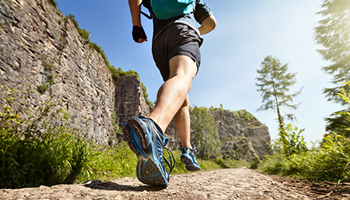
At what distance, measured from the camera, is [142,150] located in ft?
3.27

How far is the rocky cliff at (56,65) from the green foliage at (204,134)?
10.2 m

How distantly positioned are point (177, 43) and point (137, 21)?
514 millimetres

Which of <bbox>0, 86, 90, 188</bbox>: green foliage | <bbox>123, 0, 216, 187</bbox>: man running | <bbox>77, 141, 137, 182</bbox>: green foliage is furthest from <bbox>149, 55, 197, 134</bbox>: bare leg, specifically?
<bbox>77, 141, 137, 182</bbox>: green foliage

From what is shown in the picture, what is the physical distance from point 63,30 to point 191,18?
27.9 ft

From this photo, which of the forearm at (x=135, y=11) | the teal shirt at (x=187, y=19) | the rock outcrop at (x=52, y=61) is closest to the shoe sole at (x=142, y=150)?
the teal shirt at (x=187, y=19)

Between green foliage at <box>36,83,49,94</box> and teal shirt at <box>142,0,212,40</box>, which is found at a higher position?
green foliage at <box>36,83,49,94</box>

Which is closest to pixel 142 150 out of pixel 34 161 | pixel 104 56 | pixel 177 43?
pixel 177 43

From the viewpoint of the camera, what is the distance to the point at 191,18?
1569mm

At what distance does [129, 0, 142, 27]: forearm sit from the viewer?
5.10 feet

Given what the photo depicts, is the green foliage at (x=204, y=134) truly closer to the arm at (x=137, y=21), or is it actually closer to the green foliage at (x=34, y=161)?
the green foliage at (x=34, y=161)

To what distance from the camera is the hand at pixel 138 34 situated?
164 centimetres

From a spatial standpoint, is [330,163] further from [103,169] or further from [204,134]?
[204,134]

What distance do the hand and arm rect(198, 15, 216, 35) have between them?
2.24 ft

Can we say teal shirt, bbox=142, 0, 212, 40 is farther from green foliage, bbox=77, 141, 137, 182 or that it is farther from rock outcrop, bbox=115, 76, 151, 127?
rock outcrop, bbox=115, 76, 151, 127
